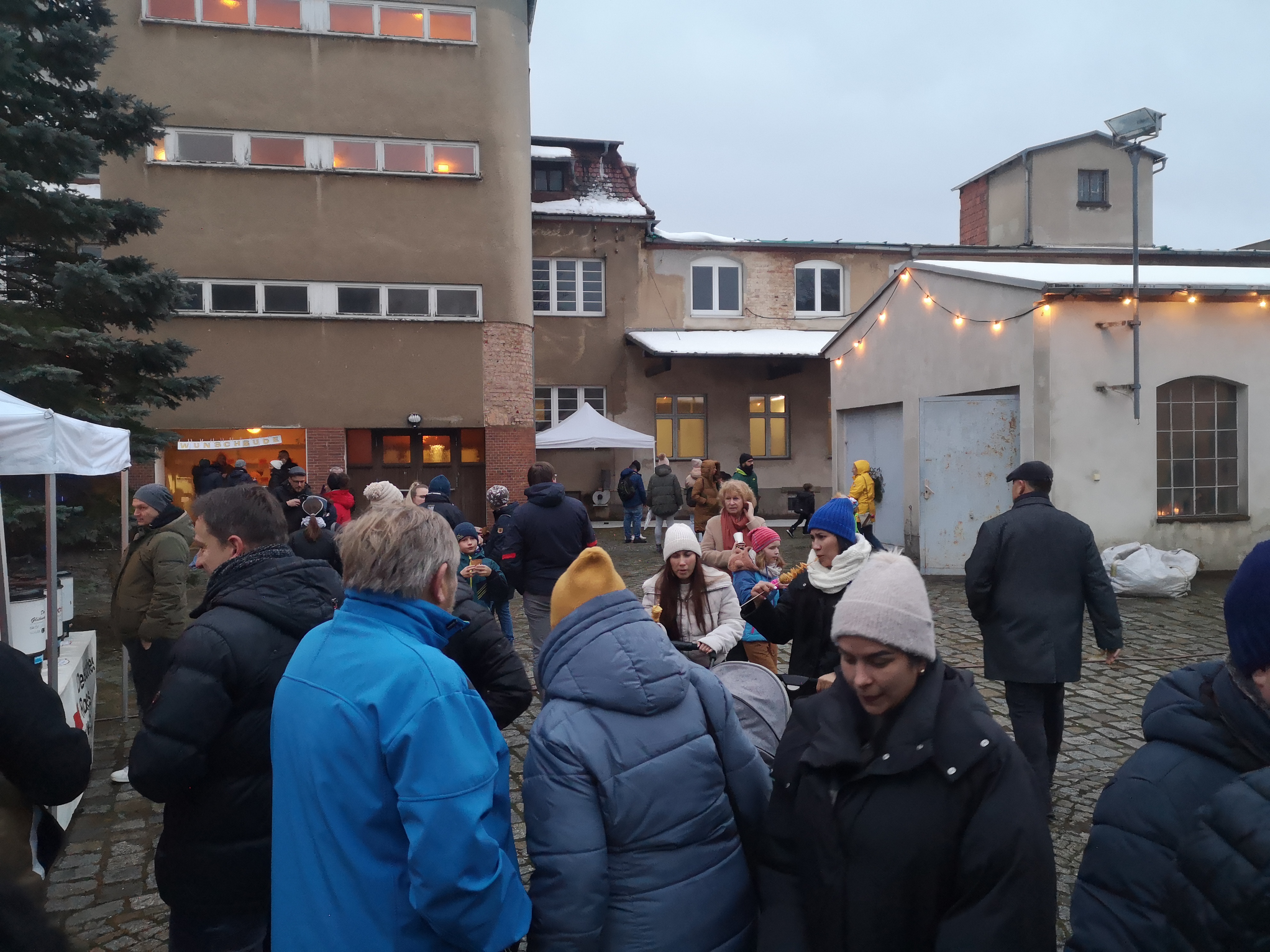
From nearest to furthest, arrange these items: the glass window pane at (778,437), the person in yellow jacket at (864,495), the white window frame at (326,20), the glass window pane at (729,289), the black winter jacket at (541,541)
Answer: the black winter jacket at (541,541) < the person in yellow jacket at (864,495) < the white window frame at (326,20) < the glass window pane at (729,289) < the glass window pane at (778,437)

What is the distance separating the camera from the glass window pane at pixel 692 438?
80.0ft

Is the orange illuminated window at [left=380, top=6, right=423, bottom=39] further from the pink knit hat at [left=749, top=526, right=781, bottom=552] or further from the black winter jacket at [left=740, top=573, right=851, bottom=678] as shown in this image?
the black winter jacket at [left=740, top=573, right=851, bottom=678]

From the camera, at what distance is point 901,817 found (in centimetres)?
183

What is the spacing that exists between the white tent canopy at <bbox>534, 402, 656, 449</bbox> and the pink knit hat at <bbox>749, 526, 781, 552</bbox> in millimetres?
13555

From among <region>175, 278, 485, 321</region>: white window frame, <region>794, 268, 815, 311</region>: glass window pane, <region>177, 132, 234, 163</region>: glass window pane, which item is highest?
<region>177, 132, 234, 163</region>: glass window pane

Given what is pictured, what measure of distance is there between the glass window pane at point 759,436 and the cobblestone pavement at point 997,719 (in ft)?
46.4

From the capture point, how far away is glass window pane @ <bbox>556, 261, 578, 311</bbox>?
23812 millimetres

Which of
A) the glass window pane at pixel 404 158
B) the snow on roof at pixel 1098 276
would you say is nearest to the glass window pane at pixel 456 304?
the glass window pane at pixel 404 158

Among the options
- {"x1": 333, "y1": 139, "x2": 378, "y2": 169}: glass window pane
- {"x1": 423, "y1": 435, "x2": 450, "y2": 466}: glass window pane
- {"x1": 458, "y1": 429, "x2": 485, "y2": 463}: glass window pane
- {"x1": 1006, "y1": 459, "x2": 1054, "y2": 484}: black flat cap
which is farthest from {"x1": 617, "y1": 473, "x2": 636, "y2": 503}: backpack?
{"x1": 1006, "y1": 459, "x2": 1054, "y2": 484}: black flat cap

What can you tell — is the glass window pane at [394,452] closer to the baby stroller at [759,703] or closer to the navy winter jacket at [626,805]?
the baby stroller at [759,703]

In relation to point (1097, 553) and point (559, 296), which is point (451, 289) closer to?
point (559, 296)

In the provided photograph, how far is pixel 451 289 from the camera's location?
19156 mm

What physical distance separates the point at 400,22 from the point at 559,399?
1006cm

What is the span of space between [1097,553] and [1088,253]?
24.0 meters
